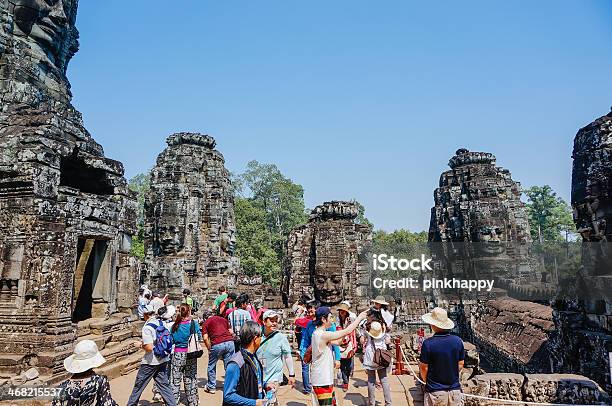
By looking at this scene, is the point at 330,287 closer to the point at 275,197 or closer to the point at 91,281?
the point at 91,281

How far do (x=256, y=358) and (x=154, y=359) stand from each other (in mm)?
1999

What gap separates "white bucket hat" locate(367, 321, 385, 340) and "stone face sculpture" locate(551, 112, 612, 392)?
10.8ft

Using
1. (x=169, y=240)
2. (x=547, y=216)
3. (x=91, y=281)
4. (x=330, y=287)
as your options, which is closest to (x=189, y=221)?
(x=169, y=240)

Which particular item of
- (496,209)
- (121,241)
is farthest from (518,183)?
(121,241)

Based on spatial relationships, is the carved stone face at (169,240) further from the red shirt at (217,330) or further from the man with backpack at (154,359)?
the man with backpack at (154,359)

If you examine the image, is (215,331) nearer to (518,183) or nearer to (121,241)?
(121,241)

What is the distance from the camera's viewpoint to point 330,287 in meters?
11.8

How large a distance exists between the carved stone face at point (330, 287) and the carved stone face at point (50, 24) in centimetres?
891

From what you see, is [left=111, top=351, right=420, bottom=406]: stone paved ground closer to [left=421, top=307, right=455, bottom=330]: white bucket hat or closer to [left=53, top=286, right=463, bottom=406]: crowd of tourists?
[left=53, top=286, right=463, bottom=406]: crowd of tourists

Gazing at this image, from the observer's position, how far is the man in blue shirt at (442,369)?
11.4ft

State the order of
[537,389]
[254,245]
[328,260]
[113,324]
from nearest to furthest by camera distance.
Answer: [537,389] → [113,324] → [328,260] → [254,245]

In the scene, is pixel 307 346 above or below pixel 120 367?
above

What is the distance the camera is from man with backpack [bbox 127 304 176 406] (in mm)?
4441

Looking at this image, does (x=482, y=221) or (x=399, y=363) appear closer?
(x=399, y=363)
